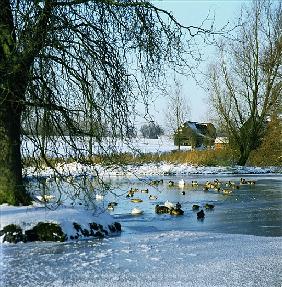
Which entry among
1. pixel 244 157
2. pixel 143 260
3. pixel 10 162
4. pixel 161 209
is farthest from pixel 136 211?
pixel 244 157

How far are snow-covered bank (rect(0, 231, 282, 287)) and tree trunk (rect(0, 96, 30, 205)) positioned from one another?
1.91m

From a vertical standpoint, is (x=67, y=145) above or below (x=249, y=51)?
below

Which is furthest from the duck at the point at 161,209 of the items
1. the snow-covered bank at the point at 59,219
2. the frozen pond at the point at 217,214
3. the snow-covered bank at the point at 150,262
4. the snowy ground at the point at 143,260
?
the snow-covered bank at the point at 150,262

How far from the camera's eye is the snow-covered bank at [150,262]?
6781 millimetres

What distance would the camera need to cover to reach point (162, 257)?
27.0 ft

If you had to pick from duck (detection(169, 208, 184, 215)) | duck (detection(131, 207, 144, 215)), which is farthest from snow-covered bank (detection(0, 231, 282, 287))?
duck (detection(131, 207, 144, 215))

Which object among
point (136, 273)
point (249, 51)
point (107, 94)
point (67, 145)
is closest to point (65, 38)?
point (107, 94)

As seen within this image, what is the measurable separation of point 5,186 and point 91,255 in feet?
10.7

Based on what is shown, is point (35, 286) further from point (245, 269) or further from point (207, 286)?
point (245, 269)

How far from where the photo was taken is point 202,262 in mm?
7832

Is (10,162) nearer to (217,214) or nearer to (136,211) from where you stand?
(136,211)

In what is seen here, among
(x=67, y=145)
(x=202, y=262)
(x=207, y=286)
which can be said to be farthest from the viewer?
(x=67, y=145)

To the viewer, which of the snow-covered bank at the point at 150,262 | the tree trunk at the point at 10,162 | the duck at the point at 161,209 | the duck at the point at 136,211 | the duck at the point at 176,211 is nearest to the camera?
the snow-covered bank at the point at 150,262

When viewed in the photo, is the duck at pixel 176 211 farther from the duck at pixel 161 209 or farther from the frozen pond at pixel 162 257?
the frozen pond at pixel 162 257
